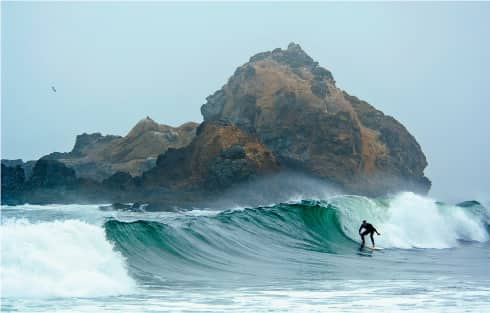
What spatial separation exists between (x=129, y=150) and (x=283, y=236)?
6481cm

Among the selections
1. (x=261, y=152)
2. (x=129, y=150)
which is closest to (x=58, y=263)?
(x=261, y=152)

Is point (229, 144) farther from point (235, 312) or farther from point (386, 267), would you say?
point (235, 312)

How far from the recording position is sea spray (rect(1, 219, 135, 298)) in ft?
31.6

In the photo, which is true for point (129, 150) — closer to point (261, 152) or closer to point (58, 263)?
point (261, 152)

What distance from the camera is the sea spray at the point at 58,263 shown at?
9.63m

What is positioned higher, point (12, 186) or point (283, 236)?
point (12, 186)

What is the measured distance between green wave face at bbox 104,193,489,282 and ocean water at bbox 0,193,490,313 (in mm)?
53

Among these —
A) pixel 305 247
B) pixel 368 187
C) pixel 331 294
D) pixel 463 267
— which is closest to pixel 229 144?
pixel 368 187

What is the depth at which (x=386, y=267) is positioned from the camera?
15.7m

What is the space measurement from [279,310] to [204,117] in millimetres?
70993

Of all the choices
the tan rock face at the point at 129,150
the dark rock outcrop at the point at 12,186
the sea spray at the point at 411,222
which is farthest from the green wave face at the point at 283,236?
the tan rock face at the point at 129,150

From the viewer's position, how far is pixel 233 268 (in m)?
14.7

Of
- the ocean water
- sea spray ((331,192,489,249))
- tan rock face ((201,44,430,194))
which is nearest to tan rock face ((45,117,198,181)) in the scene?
tan rock face ((201,44,430,194))

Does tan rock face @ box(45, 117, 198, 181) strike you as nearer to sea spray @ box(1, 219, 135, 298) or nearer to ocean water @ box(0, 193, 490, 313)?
ocean water @ box(0, 193, 490, 313)
